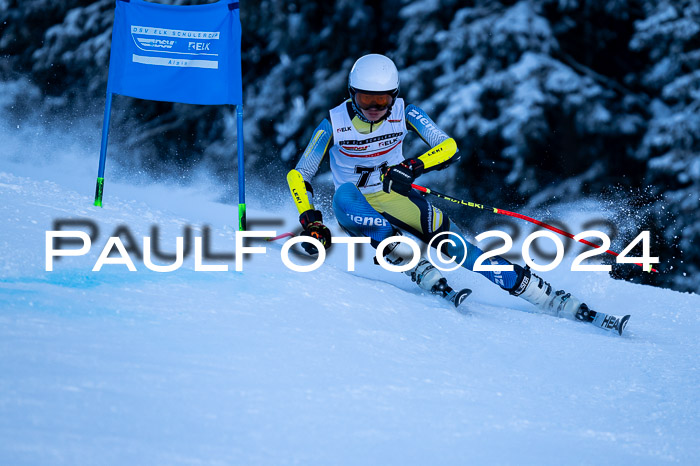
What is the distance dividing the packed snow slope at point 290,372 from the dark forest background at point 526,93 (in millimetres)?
4208

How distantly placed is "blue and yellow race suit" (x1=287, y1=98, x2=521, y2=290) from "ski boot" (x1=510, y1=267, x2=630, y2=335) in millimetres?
132

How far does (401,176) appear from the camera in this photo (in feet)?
14.5

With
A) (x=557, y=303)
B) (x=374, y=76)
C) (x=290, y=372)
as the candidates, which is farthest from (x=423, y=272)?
(x=290, y=372)

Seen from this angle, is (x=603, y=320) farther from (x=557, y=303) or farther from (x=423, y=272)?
(x=423, y=272)

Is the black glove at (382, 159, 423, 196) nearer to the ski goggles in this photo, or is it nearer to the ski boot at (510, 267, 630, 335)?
the ski goggles

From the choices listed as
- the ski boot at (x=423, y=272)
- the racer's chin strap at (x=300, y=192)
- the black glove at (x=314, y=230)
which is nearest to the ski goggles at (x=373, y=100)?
the racer's chin strap at (x=300, y=192)

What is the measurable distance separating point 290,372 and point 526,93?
20.3 feet

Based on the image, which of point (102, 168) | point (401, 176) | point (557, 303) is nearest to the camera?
point (401, 176)

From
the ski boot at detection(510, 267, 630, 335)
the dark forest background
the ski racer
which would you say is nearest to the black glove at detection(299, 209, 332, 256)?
the ski racer

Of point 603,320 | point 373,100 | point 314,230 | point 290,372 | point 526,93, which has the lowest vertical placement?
point 290,372

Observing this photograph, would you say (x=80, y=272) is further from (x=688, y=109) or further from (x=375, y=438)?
(x=688, y=109)

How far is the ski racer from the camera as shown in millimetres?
4527

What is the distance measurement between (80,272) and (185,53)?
2.00 m

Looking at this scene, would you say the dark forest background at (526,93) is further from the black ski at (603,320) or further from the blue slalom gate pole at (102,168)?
the blue slalom gate pole at (102,168)
